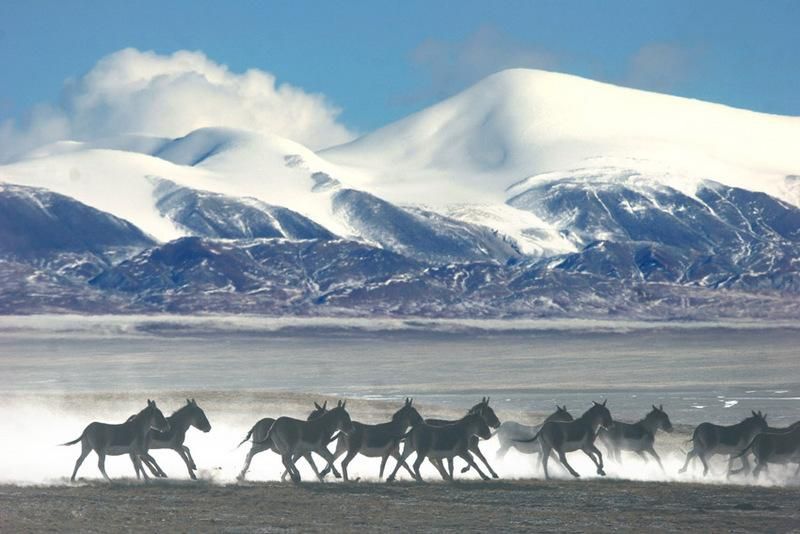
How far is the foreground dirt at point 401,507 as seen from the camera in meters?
29.0

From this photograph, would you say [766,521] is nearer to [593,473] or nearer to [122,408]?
[593,473]

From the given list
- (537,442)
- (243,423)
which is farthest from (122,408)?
(537,442)

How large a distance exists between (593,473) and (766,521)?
29.0 feet

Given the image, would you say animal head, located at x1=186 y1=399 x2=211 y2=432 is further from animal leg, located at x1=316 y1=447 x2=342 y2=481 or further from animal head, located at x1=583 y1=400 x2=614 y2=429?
animal head, located at x1=583 y1=400 x2=614 y2=429

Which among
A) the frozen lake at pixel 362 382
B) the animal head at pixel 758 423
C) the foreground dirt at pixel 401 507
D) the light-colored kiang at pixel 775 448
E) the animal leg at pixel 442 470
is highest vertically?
the frozen lake at pixel 362 382

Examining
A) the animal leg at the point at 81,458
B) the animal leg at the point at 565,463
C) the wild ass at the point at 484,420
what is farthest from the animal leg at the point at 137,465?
the animal leg at the point at 565,463

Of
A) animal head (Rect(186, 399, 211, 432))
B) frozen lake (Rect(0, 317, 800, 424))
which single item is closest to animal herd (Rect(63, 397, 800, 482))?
animal head (Rect(186, 399, 211, 432))

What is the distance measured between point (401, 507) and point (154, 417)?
6291 mm

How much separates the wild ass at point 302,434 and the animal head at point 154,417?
212 centimetres

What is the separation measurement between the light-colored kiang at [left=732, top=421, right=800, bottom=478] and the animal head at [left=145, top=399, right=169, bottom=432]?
12579 millimetres

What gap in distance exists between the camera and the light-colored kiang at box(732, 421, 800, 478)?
36.8 meters

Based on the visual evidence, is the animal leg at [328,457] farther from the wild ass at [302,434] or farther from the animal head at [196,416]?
the animal head at [196,416]

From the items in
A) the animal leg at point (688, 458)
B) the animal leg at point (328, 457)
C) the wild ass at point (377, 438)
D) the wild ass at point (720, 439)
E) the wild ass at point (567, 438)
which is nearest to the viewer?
the animal leg at point (328, 457)

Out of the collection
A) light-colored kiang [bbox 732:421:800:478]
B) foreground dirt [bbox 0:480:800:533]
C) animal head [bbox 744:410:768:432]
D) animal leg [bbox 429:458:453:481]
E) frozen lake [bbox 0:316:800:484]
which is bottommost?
foreground dirt [bbox 0:480:800:533]
